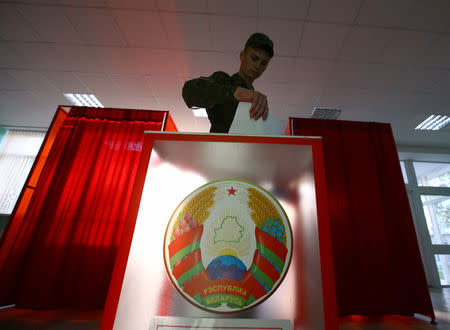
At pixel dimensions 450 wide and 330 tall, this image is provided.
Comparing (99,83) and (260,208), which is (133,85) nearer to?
(99,83)

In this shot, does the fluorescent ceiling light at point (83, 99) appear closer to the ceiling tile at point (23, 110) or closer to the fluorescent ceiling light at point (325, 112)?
the ceiling tile at point (23, 110)

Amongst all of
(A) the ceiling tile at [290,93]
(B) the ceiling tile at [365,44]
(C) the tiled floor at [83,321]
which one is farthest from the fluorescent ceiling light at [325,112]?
(C) the tiled floor at [83,321]

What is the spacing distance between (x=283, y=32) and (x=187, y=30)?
3.29 ft

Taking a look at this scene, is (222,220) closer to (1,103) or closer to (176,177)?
(176,177)

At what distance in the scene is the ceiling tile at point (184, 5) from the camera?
1.89 metres

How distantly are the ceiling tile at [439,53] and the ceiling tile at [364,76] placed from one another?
260mm

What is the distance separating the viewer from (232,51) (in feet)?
7.60

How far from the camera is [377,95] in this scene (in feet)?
9.30

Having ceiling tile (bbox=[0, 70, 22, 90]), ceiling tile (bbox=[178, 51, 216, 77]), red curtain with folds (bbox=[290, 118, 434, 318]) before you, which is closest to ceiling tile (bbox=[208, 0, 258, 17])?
ceiling tile (bbox=[178, 51, 216, 77])

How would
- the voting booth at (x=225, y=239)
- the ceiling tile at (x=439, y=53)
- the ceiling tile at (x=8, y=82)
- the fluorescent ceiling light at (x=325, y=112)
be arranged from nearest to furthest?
the voting booth at (x=225, y=239) < the ceiling tile at (x=439, y=53) < the ceiling tile at (x=8, y=82) < the fluorescent ceiling light at (x=325, y=112)

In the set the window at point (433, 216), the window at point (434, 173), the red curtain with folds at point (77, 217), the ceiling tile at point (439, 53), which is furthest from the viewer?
the window at point (434, 173)

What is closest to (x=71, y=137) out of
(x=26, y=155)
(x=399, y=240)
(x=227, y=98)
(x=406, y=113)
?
(x=227, y=98)

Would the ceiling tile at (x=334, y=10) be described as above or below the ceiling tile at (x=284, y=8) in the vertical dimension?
above

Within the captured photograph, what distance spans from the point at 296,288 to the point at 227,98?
1.29ft
